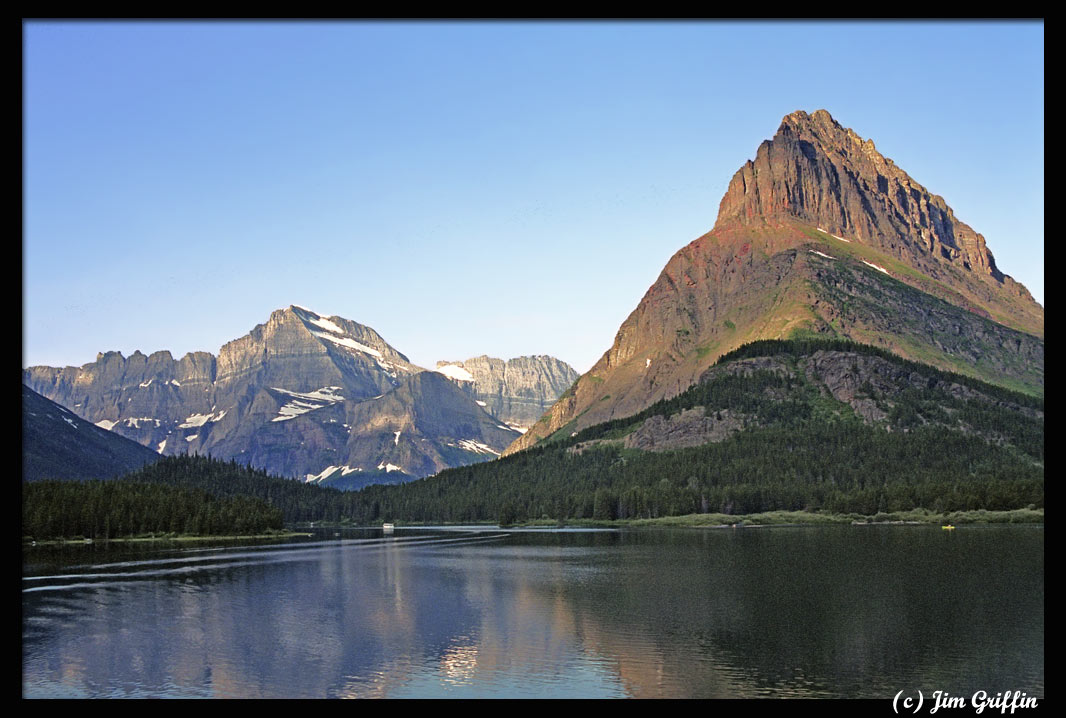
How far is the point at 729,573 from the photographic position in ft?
434

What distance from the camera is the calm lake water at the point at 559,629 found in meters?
64.6

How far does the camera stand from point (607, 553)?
185000mm

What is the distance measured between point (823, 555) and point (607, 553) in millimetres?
44487

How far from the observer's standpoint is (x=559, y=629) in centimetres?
8875

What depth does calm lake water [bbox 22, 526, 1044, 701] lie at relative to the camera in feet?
212
